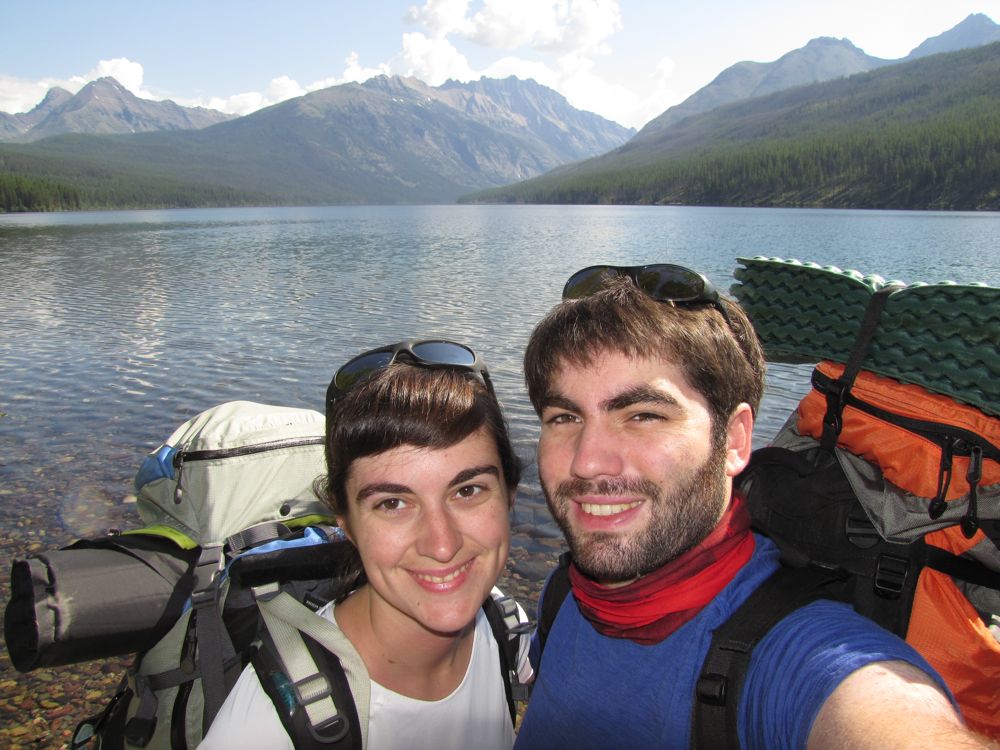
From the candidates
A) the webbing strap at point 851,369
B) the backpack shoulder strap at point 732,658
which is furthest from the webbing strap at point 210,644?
the webbing strap at point 851,369

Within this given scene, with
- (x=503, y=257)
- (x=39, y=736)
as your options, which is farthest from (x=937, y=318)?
(x=503, y=257)

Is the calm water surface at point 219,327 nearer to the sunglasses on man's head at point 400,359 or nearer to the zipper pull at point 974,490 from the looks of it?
the sunglasses on man's head at point 400,359

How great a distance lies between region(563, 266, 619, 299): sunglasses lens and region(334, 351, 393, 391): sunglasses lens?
81 cm

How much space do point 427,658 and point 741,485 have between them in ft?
5.23

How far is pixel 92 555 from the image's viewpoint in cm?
281

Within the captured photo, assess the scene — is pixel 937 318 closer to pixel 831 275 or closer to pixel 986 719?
pixel 831 275

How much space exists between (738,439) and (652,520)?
20.3 inches

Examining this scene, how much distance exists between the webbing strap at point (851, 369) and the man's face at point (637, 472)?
0.53 metres

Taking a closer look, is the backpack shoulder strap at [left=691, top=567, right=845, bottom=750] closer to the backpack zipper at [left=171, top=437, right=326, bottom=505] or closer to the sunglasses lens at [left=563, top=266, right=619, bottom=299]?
the sunglasses lens at [left=563, top=266, right=619, bottom=299]

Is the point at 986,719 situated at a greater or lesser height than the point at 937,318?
lesser

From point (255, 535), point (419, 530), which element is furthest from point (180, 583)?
point (419, 530)

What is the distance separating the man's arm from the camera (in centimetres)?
163

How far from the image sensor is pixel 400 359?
2725mm

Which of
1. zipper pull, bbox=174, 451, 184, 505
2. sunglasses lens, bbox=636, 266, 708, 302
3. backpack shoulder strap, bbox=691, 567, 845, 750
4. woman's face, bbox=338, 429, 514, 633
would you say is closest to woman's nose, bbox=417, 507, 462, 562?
woman's face, bbox=338, 429, 514, 633
